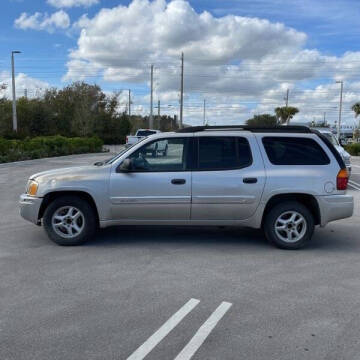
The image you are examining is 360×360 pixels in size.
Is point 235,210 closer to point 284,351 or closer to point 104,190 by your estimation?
point 104,190

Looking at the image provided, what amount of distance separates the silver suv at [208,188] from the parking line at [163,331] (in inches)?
82.3

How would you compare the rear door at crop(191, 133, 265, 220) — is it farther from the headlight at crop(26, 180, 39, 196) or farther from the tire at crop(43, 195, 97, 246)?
the headlight at crop(26, 180, 39, 196)

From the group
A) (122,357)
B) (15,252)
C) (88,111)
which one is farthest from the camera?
(88,111)

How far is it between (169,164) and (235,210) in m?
1.18

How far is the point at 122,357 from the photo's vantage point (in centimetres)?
329

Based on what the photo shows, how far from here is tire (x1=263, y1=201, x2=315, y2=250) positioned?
629 centimetres

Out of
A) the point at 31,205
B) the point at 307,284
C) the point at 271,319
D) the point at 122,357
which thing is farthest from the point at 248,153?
the point at 122,357

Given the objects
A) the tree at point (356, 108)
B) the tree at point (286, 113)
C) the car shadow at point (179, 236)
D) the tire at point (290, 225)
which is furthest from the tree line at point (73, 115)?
the tire at point (290, 225)

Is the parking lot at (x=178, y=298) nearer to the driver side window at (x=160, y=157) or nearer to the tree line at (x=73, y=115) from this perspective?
the driver side window at (x=160, y=157)

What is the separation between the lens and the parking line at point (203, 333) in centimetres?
335

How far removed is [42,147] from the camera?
25.6 m

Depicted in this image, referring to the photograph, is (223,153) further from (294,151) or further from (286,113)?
(286,113)

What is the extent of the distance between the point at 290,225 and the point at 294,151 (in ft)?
3.61

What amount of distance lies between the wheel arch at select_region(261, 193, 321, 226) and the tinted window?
0.68m
